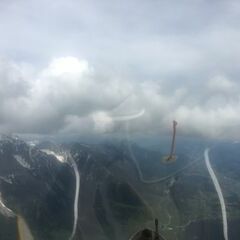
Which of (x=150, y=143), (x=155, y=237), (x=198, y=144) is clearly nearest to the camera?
(x=155, y=237)

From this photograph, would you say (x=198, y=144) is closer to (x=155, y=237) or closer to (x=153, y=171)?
(x=153, y=171)

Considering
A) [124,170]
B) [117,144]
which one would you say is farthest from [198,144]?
[117,144]

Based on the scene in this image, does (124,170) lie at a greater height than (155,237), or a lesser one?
greater

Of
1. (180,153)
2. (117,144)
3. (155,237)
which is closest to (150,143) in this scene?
(180,153)

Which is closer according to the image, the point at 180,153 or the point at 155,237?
the point at 155,237

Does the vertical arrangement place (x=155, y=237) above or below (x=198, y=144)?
below

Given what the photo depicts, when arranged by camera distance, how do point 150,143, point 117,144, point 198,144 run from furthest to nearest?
point 198,144 < point 150,143 < point 117,144

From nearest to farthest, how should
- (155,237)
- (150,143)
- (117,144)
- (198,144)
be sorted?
(155,237) < (117,144) < (150,143) < (198,144)

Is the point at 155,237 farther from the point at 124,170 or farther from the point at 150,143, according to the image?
the point at 124,170

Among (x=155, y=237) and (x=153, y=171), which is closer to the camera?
(x=155, y=237)
